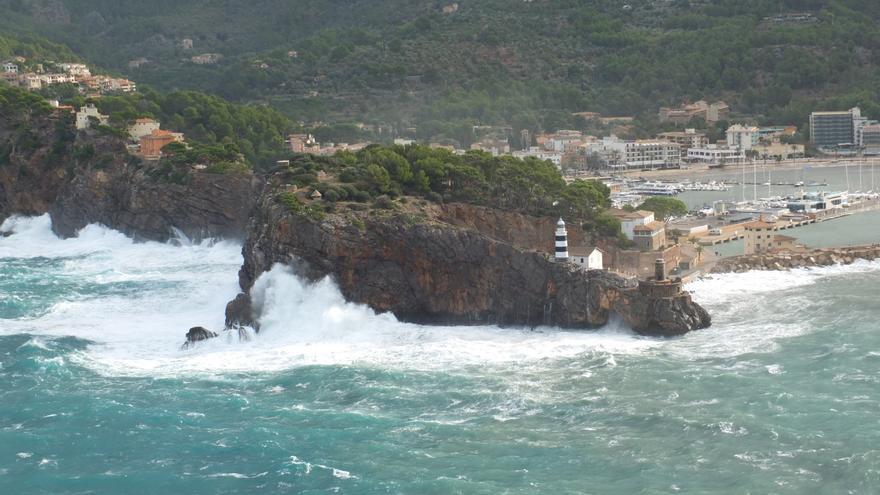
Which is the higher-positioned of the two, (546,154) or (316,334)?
(546,154)

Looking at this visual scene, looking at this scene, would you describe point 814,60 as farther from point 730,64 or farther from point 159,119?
point 159,119

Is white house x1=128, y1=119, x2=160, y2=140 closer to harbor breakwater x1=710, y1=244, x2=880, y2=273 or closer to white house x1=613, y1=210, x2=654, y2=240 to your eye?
white house x1=613, y1=210, x2=654, y2=240

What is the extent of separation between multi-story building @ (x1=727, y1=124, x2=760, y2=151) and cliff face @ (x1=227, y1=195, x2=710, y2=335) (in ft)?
198

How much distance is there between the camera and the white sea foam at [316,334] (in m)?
33.1

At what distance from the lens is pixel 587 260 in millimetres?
36906

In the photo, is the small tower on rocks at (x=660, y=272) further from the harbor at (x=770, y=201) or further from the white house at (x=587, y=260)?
the harbor at (x=770, y=201)

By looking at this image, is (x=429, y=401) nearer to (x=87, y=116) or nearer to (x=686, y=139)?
(x=87, y=116)

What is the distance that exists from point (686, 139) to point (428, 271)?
62.9m

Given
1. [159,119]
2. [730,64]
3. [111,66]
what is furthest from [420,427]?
[111,66]

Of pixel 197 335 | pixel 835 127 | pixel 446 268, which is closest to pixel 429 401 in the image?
pixel 446 268

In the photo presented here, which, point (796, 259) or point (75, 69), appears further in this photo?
point (75, 69)

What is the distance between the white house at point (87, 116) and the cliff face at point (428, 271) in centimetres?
2872

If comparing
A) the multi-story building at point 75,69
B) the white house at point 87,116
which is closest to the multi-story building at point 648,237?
the white house at point 87,116

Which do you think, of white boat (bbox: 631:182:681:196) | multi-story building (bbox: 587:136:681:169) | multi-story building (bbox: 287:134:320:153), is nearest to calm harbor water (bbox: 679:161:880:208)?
white boat (bbox: 631:182:681:196)
